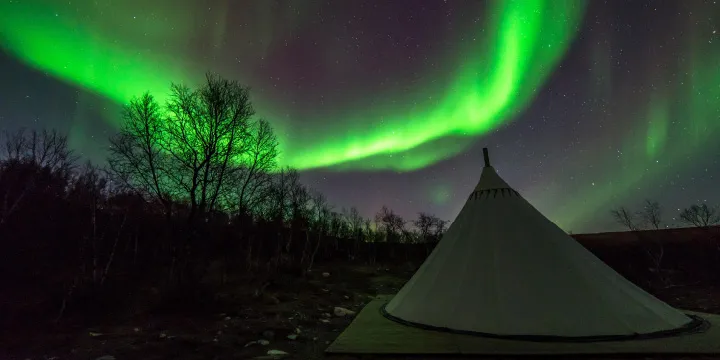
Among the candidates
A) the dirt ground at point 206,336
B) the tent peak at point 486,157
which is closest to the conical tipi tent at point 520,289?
the tent peak at point 486,157

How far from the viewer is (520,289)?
827cm

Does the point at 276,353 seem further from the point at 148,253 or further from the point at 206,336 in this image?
the point at 148,253

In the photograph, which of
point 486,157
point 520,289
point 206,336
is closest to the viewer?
point 520,289

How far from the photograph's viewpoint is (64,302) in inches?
409

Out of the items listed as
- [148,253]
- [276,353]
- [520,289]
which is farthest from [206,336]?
[148,253]

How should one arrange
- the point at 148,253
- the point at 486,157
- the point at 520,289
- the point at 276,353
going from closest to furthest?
the point at 276,353 < the point at 520,289 < the point at 486,157 < the point at 148,253

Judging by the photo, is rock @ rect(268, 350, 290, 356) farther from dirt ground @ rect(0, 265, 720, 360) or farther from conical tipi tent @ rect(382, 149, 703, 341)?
conical tipi tent @ rect(382, 149, 703, 341)

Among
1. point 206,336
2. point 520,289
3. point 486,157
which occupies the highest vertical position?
point 486,157

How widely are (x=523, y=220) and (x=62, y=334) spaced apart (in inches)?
545

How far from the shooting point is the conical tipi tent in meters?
7.36

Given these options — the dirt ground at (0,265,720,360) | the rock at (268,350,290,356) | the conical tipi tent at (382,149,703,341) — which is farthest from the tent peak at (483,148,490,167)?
the rock at (268,350,290,356)

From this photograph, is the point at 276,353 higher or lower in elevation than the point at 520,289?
lower

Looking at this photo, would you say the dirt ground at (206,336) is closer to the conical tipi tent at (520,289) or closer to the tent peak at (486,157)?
the conical tipi tent at (520,289)

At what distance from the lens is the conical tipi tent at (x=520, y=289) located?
7355 mm
